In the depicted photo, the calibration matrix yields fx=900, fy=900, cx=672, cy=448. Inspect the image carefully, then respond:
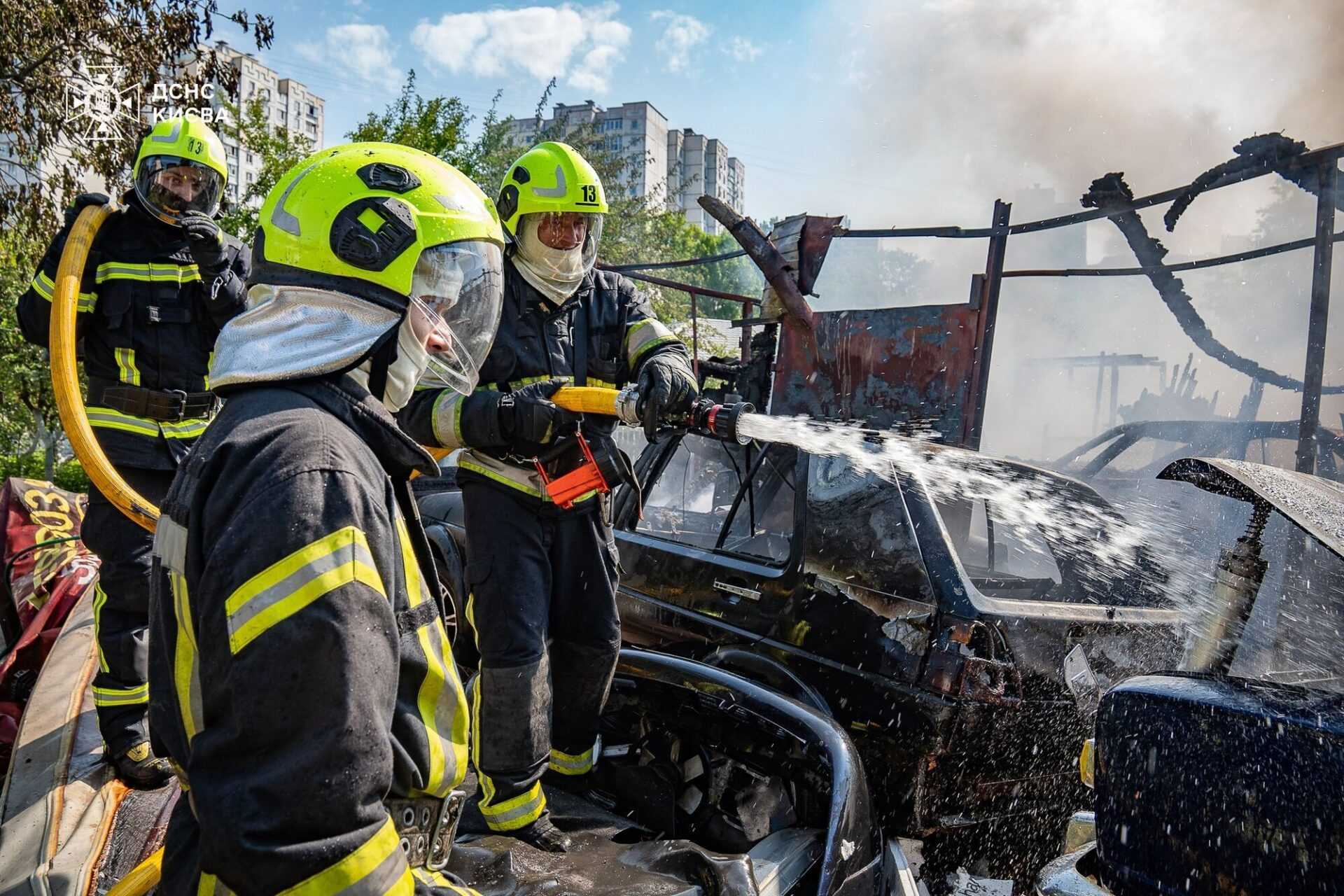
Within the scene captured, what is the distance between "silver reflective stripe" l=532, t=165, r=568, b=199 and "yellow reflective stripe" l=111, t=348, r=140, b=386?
1752 millimetres

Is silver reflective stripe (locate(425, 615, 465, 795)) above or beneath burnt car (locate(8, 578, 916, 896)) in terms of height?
above

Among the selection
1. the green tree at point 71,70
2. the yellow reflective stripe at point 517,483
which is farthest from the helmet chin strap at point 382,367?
the green tree at point 71,70

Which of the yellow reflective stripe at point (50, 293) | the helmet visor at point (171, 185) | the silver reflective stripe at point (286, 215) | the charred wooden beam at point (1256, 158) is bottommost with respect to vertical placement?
the yellow reflective stripe at point (50, 293)

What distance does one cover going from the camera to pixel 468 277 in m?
1.63

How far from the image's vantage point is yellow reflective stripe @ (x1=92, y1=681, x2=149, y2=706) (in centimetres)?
316

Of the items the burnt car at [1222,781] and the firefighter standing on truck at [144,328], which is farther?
the firefighter standing on truck at [144,328]

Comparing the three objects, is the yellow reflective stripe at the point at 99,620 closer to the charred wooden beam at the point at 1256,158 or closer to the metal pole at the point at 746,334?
the metal pole at the point at 746,334

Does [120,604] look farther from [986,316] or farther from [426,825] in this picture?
[986,316]

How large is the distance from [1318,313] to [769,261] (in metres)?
3.23

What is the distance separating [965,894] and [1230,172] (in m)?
4.29

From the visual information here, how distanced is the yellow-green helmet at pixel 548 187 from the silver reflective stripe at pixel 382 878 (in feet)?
7.55

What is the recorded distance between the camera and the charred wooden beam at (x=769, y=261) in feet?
20.7

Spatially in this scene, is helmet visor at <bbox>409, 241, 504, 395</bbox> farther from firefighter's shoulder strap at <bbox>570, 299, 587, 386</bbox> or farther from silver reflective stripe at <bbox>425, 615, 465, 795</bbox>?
firefighter's shoulder strap at <bbox>570, 299, 587, 386</bbox>

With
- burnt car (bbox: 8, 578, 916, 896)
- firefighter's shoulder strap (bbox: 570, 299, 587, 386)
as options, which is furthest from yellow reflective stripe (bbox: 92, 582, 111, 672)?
firefighter's shoulder strap (bbox: 570, 299, 587, 386)
